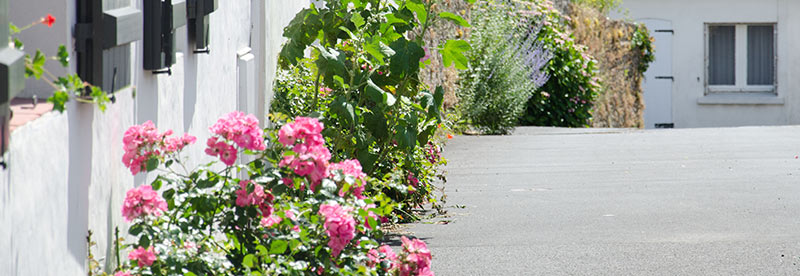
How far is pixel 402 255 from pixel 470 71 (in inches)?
431

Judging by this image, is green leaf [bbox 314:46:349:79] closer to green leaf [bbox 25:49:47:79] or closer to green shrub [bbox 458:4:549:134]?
green leaf [bbox 25:49:47:79]

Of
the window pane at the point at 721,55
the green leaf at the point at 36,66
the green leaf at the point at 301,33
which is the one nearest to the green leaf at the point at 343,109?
the green leaf at the point at 301,33

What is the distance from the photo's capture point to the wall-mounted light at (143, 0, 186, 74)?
4.26 m

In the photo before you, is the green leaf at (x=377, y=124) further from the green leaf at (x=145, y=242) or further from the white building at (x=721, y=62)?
the white building at (x=721, y=62)

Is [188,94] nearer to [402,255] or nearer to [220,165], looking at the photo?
[220,165]

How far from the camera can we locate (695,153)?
12.1 metres

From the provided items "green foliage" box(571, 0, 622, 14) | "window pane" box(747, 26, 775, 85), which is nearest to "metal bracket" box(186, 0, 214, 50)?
"green foliage" box(571, 0, 622, 14)

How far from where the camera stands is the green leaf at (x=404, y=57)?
235 inches

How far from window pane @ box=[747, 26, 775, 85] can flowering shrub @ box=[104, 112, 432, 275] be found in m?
22.2

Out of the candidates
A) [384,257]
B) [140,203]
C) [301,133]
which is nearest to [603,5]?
[384,257]

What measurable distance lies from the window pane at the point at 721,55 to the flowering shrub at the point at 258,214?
2198 cm

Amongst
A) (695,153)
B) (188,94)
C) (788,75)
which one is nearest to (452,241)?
(188,94)

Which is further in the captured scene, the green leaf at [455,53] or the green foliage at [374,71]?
the green foliage at [374,71]

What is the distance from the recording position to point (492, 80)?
15062mm
